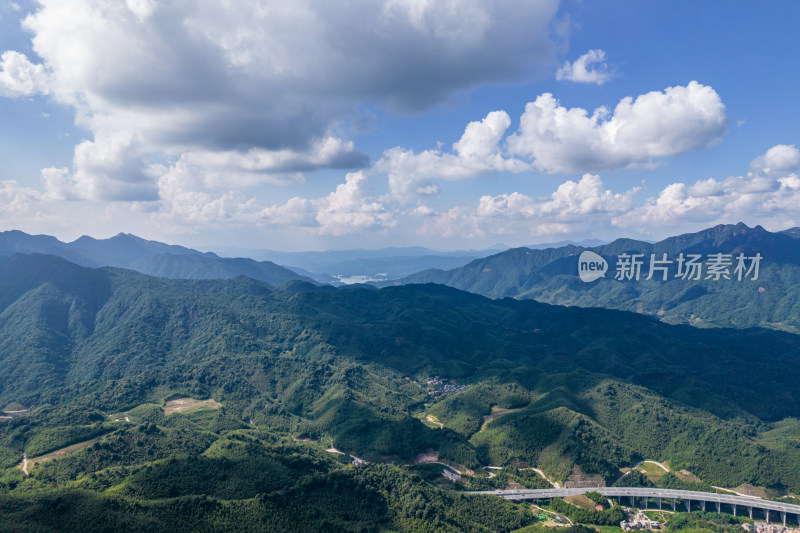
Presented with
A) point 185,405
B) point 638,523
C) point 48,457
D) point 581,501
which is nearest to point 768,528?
point 638,523

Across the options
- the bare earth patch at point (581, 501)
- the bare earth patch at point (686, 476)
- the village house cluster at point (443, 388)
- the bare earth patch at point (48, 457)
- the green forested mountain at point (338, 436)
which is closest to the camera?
the green forested mountain at point (338, 436)

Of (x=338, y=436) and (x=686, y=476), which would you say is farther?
(x=338, y=436)

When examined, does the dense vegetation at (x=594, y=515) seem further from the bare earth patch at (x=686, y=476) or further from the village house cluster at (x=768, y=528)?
the bare earth patch at (x=686, y=476)

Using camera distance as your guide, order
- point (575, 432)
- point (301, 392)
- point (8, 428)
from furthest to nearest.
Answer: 1. point (301, 392)
2. point (575, 432)
3. point (8, 428)

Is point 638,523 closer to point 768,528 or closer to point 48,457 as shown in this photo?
point 768,528

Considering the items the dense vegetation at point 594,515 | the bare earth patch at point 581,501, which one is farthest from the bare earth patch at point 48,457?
the bare earth patch at point 581,501

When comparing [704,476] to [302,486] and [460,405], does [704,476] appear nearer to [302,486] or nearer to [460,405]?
[460,405]

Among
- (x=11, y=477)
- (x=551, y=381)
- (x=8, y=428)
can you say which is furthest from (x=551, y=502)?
(x=8, y=428)

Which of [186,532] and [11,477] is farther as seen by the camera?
[11,477]
